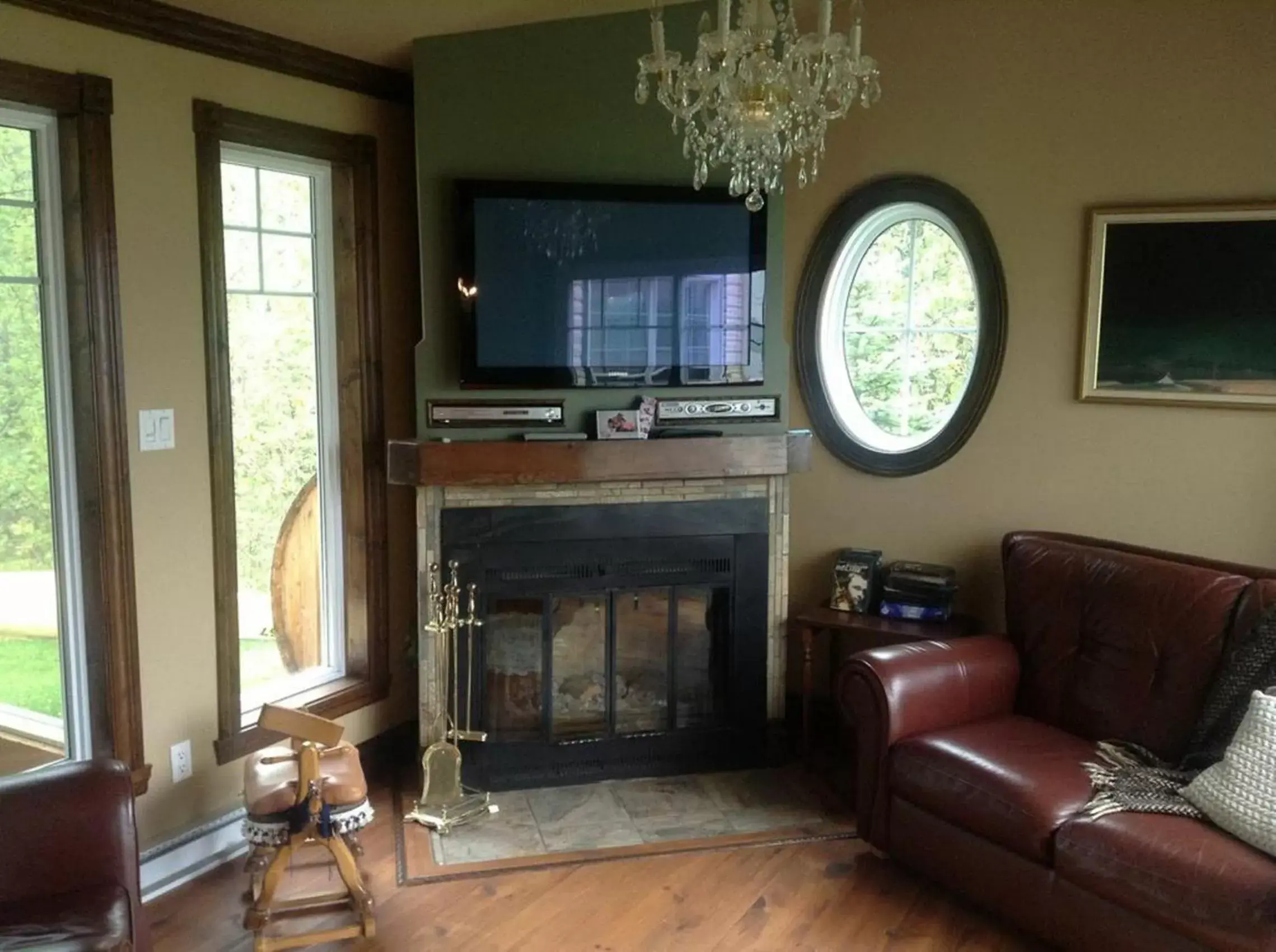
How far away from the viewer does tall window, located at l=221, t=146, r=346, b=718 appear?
317cm

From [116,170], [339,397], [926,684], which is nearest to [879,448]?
[926,684]

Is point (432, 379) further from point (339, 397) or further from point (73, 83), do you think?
point (73, 83)

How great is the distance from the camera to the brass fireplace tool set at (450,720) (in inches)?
128

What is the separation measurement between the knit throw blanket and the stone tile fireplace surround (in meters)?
1.28

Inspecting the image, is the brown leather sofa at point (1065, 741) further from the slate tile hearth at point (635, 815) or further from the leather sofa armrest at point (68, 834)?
the leather sofa armrest at point (68, 834)

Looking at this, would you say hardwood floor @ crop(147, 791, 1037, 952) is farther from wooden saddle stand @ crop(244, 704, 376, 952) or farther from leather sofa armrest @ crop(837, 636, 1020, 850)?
leather sofa armrest @ crop(837, 636, 1020, 850)

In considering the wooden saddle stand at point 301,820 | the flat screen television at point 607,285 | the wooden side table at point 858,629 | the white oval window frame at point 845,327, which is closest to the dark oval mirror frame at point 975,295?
the white oval window frame at point 845,327

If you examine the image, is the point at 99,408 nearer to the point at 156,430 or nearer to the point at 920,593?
the point at 156,430

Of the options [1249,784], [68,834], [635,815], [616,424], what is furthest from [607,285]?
[1249,784]

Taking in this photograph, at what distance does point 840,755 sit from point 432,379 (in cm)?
203

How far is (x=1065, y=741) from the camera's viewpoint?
2949 millimetres

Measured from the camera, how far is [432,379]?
3.30m

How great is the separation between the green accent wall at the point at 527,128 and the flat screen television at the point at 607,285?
85 mm

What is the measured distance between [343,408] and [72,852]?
170 centimetres
